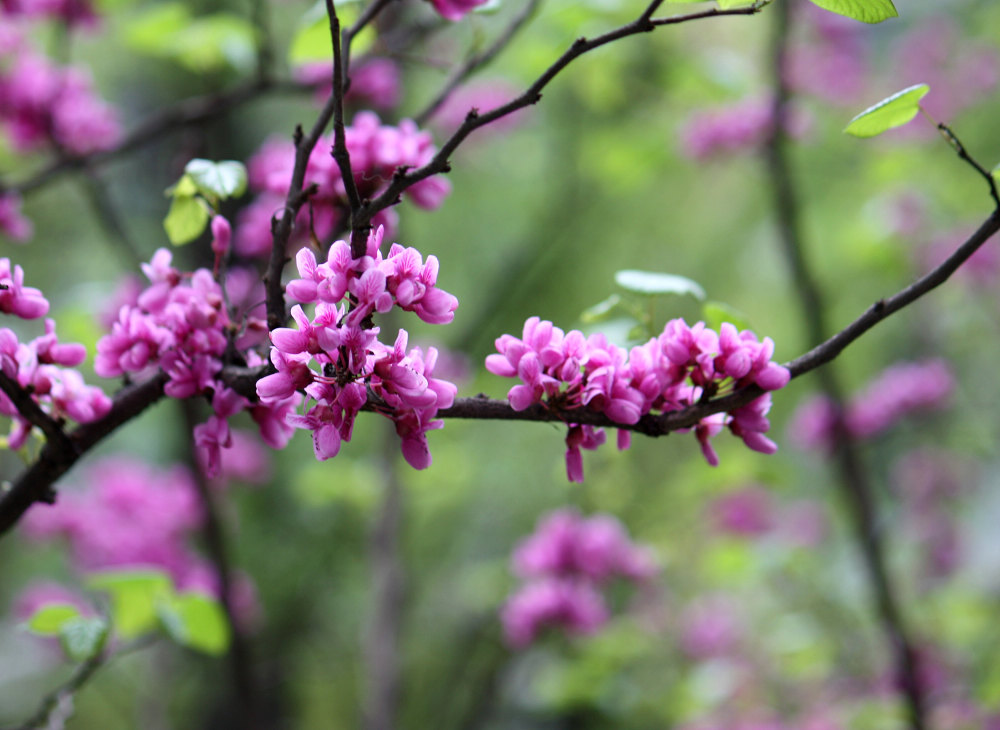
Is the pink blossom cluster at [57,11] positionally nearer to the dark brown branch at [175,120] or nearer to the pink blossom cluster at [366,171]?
the dark brown branch at [175,120]

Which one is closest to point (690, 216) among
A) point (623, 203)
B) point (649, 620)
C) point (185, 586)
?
point (623, 203)

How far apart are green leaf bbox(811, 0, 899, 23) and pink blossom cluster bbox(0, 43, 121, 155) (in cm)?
196

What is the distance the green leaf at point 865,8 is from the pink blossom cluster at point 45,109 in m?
1.96

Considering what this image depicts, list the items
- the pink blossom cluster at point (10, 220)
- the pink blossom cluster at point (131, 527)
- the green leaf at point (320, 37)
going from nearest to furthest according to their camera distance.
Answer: the green leaf at point (320, 37), the pink blossom cluster at point (10, 220), the pink blossom cluster at point (131, 527)

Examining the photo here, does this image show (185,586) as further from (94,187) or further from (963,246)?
(963,246)

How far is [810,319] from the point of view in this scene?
2225 mm

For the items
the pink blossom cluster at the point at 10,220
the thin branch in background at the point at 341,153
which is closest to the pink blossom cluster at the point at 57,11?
the pink blossom cluster at the point at 10,220

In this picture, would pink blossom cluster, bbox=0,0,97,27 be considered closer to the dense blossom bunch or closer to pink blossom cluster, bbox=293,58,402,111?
pink blossom cluster, bbox=293,58,402,111

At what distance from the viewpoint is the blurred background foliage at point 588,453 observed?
120 inches

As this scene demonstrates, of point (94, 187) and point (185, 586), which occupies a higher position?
point (94, 187)

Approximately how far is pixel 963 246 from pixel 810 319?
1.42 meters

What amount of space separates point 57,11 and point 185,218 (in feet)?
5.31

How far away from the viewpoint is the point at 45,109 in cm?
216

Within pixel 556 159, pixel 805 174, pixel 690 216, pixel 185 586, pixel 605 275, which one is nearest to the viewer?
pixel 185 586
